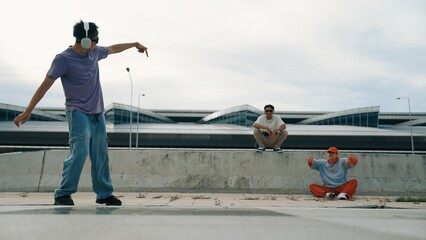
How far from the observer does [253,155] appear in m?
7.59

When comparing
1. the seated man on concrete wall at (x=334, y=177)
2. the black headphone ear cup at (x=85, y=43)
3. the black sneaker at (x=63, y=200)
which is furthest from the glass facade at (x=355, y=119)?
the black sneaker at (x=63, y=200)

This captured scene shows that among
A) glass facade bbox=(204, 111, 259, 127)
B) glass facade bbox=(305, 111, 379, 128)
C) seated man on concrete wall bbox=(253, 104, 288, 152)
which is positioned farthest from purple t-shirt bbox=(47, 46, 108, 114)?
glass facade bbox=(305, 111, 379, 128)

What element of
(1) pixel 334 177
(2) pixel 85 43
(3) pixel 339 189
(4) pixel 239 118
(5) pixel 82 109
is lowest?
(3) pixel 339 189

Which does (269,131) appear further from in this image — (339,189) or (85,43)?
(85,43)

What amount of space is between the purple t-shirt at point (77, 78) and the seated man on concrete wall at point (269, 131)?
440 centimetres

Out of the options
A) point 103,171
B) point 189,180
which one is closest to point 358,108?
point 189,180

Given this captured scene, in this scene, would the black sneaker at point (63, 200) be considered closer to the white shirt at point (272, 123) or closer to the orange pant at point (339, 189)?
the orange pant at point (339, 189)

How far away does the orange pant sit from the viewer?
6.38m

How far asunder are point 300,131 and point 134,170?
123ft

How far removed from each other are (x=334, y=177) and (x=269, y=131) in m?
1.80

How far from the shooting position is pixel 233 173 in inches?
295

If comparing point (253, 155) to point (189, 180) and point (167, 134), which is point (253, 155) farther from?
point (167, 134)

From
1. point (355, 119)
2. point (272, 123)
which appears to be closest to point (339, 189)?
point (272, 123)

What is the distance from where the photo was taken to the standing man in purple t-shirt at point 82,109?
3.86m
